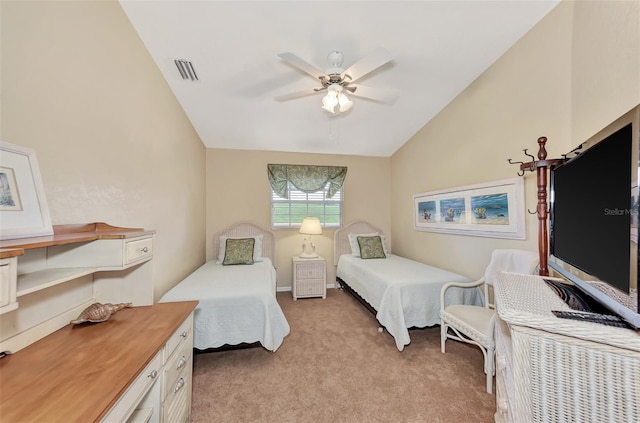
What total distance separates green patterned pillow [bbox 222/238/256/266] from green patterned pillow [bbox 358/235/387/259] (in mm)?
1746

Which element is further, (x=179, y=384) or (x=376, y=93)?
(x=376, y=93)

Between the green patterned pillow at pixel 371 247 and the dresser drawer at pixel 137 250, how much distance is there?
3.02m

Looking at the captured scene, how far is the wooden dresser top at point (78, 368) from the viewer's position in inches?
28.2

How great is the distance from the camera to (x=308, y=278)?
12.9 feet

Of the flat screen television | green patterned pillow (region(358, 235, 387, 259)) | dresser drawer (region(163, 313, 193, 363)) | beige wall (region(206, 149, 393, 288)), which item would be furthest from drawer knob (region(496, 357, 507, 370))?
beige wall (region(206, 149, 393, 288))

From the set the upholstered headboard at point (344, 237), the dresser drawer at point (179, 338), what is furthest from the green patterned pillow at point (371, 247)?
the dresser drawer at point (179, 338)

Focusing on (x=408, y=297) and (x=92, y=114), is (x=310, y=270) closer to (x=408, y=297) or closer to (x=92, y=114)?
(x=408, y=297)

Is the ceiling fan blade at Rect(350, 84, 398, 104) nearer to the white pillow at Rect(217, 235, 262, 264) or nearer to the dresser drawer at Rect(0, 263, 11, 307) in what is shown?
the dresser drawer at Rect(0, 263, 11, 307)

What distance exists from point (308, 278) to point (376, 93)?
2.85 metres

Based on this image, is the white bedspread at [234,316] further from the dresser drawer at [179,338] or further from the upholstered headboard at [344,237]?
the upholstered headboard at [344,237]

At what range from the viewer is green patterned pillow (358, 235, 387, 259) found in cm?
391

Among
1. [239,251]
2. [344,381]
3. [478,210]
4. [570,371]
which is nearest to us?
[570,371]

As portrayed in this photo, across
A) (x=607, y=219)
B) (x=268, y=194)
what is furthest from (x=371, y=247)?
(x=607, y=219)

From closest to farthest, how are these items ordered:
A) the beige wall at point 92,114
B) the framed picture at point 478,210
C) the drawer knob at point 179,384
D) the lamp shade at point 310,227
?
the beige wall at point 92,114, the drawer knob at point 179,384, the framed picture at point 478,210, the lamp shade at point 310,227
